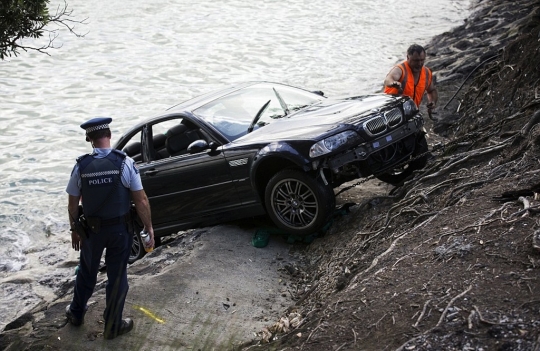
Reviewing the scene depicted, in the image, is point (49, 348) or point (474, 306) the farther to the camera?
point (49, 348)

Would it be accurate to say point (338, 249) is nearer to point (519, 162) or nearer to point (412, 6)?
point (519, 162)

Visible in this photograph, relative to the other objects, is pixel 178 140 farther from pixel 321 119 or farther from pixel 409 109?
pixel 409 109

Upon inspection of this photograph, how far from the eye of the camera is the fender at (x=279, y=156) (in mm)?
8609

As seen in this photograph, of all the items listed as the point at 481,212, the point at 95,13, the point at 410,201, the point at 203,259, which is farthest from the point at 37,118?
the point at 481,212

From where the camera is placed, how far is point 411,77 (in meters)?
11.1

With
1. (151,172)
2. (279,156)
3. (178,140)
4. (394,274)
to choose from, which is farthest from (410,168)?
(394,274)

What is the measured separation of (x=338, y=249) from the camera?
850 centimetres

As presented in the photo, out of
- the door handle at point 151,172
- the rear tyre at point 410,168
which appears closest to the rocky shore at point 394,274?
the rear tyre at point 410,168

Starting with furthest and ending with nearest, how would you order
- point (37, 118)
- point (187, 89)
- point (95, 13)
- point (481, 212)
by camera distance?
1. point (95, 13)
2. point (187, 89)
3. point (37, 118)
4. point (481, 212)

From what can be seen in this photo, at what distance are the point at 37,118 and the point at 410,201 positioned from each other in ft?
54.0

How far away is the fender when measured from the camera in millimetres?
8609

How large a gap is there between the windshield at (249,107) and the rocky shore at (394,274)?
125cm

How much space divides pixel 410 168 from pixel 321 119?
145 centimetres

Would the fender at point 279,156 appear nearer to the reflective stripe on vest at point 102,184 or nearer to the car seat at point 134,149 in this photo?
the car seat at point 134,149
